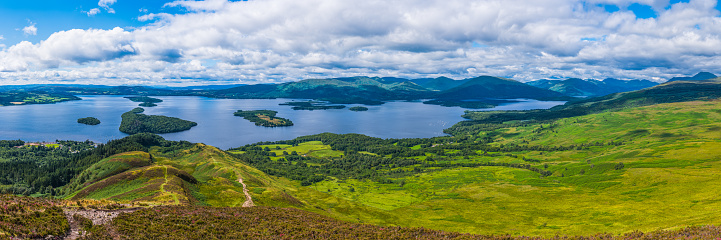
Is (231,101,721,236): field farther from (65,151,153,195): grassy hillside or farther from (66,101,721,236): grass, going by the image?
(65,151,153,195): grassy hillside

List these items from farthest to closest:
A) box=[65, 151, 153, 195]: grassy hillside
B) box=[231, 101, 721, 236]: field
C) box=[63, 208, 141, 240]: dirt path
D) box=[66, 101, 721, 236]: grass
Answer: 1. box=[65, 151, 153, 195]: grassy hillside
2. box=[231, 101, 721, 236]: field
3. box=[66, 101, 721, 236]: grass
4. box=[63, 208, 141, 240]: dirt path

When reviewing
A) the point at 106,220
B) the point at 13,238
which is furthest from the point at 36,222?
the point at 106,220

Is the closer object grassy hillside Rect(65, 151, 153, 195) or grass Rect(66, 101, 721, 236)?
grass Rect(66, 101, 721, 236)

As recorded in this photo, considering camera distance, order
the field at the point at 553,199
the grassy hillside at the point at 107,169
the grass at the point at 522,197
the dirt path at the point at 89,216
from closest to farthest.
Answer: the dirt path at the point at 89,216, the grass at the point at 522,197, the field at the point at 553,199, the grassy hillside at the point at 107,169

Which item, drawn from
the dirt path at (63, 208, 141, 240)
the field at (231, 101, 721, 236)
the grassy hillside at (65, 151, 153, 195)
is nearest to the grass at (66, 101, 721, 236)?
the field at (231, 101, 721, 236)

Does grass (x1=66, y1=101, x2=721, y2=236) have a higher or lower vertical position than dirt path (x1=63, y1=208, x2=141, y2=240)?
lower

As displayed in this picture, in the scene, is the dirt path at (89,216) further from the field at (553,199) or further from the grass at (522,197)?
the field at (553,199)

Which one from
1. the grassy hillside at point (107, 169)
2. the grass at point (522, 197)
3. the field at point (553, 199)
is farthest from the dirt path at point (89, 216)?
the grassy hillside at point (107, 169)

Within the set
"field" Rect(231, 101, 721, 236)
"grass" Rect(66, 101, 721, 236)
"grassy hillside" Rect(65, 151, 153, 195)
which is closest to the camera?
"grass" Rect(66, 101, 721, 236)

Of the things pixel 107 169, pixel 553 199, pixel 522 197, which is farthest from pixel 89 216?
pixel 553 199
